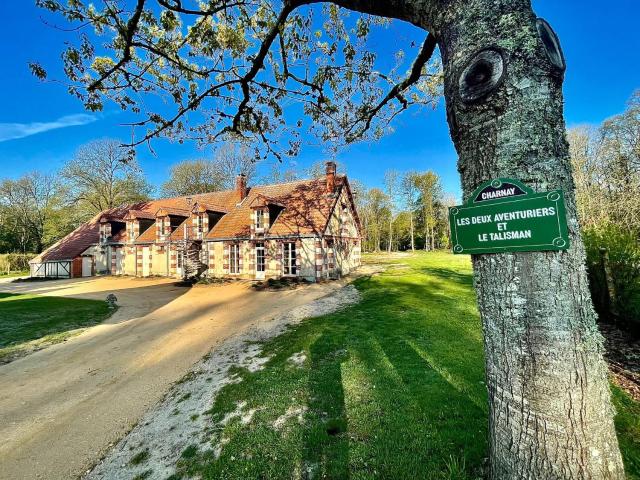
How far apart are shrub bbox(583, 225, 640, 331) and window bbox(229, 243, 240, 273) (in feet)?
62.0

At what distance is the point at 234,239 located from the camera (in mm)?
21375

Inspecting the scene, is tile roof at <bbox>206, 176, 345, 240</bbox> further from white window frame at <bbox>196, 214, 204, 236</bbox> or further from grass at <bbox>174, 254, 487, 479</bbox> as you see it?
grass at <bbox>174, 254, 487, 479</bbox>

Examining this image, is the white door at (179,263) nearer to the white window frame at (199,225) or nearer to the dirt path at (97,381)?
the white window frame at (199,225)

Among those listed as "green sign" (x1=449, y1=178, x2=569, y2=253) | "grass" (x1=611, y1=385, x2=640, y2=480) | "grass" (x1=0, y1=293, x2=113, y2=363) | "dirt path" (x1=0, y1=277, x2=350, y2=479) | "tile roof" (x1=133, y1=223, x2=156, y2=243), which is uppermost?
"tile roof" (x1=133, y1=223, x2=156, y2=243)

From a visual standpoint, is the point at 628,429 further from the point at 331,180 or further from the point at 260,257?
the point at 331,180

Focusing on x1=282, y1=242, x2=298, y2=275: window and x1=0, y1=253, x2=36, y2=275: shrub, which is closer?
x1=282, y1=242, x2=298, y2=275: window

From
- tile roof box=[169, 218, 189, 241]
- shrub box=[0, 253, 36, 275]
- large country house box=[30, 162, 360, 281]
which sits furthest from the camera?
shrub box=[0, 253, 36, 275]

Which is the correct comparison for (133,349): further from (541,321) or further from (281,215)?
(281,215)

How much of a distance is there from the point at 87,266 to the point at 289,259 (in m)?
22.0

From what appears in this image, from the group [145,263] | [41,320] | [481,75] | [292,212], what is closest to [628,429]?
[481,75]

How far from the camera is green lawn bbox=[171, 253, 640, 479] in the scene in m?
3.17

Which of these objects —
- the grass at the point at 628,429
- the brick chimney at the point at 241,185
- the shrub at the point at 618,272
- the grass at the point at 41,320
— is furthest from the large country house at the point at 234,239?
the grass at the point at 628,429

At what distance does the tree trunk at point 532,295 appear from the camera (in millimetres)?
1701

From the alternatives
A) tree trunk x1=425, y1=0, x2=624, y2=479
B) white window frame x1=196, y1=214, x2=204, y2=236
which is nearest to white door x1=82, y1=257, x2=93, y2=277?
white window frame x1=196, y1=214, x2=204, y2=236
